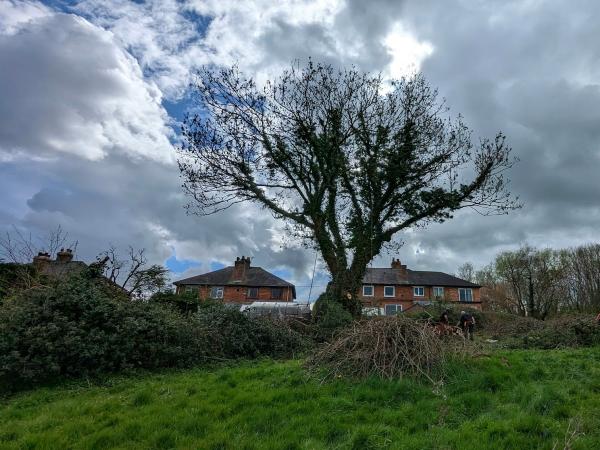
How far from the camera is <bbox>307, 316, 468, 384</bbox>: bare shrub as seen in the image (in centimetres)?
731

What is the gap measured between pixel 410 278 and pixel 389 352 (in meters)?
47.9

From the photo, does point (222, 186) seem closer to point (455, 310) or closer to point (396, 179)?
point (396, 179)

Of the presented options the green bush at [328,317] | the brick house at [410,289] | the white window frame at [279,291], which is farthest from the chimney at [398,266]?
the green bush at [328,317]

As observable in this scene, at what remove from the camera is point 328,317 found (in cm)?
1669

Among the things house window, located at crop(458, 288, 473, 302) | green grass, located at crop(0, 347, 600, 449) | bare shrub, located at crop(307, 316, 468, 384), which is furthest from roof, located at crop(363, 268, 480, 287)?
green grass, located at crop(0, 347, 600, 449)

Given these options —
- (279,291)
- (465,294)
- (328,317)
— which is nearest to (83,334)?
(328,317)

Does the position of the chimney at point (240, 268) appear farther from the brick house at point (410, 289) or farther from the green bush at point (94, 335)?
the green bush at point (94, 335)

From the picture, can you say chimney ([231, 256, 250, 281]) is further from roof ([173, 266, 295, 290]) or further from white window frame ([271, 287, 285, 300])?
white window frame ([271, 287, 285, 300])

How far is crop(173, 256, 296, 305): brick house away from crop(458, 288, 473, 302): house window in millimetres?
21863

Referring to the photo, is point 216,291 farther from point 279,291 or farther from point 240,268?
point 279,291

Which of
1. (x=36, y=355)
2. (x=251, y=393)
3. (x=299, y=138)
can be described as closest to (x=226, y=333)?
(x=36, y=355)

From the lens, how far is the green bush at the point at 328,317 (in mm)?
15844

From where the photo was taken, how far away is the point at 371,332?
7.99m

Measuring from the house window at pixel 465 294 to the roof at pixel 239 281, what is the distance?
863 inches
